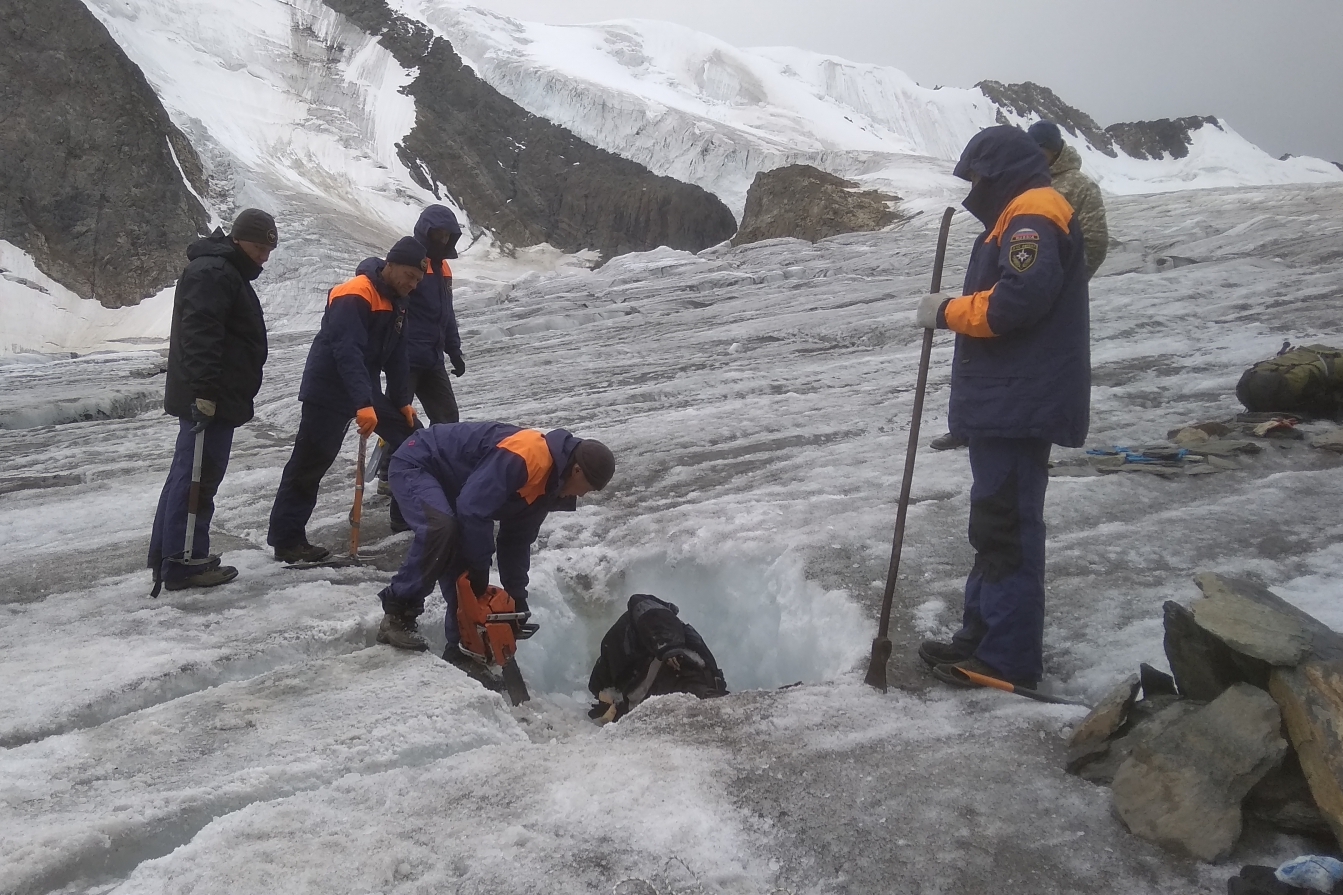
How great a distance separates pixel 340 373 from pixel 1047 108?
3984 inches

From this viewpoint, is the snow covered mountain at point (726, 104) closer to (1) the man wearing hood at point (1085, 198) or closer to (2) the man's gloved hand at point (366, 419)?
(1) the man wearing hood at point (1085, 198)

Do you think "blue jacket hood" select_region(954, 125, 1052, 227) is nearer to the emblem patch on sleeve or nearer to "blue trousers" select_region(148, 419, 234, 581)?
the emblem patch on sleeve

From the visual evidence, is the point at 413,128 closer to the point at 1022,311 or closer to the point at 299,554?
the point at 299,554

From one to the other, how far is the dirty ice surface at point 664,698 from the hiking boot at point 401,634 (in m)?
0.10

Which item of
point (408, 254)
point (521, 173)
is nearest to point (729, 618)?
point (408, 254)

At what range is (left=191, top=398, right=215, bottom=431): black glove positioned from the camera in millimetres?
3861

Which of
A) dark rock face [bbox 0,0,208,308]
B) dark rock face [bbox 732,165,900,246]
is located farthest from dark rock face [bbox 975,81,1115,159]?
dark rock face [bbox 0,0,208,308]

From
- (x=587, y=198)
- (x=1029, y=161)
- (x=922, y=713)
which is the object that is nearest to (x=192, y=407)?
(x=922, y=713)

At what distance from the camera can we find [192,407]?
3.89 metres

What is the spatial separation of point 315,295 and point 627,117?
24.5m

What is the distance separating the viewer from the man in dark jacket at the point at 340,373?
4277 mm

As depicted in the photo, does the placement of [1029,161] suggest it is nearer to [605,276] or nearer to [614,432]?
[614,432]

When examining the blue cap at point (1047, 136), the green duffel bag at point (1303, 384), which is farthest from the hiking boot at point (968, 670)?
the green duffel bag at point (1303, 384)

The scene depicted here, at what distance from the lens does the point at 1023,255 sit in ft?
8.84
